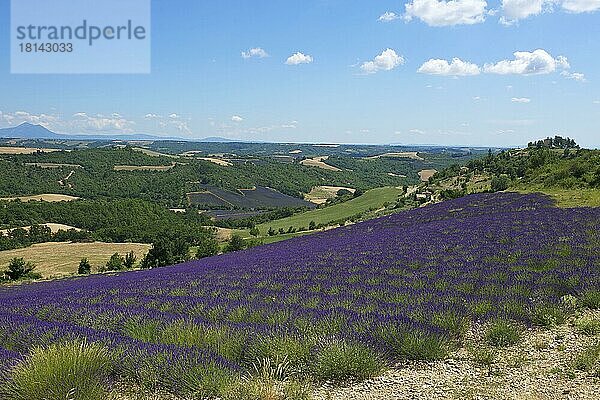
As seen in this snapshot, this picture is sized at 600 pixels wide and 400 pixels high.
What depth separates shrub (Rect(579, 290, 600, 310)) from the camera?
6723mm

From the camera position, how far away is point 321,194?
511ft

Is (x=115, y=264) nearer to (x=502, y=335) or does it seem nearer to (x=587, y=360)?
(x=502, y=335)

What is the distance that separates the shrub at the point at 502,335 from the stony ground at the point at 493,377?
9 cm

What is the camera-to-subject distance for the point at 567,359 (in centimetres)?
507

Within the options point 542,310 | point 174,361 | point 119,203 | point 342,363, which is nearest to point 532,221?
point 542,310

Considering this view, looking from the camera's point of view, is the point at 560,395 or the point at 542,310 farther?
the point at 542,310

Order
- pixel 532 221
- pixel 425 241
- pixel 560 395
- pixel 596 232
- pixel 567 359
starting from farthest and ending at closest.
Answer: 1. pixel 532 221
2. pixel 425 241
3. pixel 596 232
4. pixel 567 359
5. pixel 560 395

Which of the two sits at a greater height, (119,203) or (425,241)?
(425,241)

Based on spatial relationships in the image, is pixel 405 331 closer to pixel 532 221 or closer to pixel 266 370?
pixel 266 370

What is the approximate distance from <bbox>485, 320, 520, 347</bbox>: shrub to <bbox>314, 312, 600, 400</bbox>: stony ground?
9 cm

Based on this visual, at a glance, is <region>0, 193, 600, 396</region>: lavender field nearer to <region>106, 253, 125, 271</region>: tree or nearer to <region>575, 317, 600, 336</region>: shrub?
<region>575, 317, 600, 336</region>: shrub

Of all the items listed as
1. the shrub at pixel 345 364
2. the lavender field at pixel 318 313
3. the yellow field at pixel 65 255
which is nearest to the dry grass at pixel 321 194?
the yellow field at pixel 65 255

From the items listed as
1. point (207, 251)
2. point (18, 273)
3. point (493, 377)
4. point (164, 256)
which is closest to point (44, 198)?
point (18, 273)

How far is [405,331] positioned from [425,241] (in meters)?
10.3
